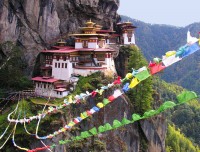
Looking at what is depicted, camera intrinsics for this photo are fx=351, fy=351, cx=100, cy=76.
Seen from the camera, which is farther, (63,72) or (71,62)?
(71,62)

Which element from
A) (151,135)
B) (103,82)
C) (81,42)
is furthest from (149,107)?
(81,42)

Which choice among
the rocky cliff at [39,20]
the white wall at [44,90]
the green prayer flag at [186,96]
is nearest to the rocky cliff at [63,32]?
the rocky cliff at [39,20]

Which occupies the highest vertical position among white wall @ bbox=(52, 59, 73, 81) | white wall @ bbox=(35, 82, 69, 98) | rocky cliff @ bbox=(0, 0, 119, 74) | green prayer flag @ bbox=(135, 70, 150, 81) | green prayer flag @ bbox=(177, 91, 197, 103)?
rocky cliff @ bbox=(0, 0, 119, 74)

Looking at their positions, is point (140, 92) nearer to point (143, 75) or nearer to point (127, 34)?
point (127, 34)

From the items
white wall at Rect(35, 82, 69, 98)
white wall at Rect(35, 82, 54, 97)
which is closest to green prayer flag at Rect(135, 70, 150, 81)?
white wall at Rect(35, 82, 69, 98)

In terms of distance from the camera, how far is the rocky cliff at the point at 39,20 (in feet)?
116

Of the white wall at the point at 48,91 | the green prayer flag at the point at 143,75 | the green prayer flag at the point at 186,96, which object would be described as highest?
the white wall at the point at 48,91

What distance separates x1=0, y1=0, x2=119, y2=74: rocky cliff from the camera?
116ft

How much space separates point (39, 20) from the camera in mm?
37094

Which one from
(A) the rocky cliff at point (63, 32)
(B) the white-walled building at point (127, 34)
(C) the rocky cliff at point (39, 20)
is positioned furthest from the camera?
(B) the white-walled building at point (127, 34)

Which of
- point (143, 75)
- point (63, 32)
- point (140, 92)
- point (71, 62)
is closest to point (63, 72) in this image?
point (71, 62)

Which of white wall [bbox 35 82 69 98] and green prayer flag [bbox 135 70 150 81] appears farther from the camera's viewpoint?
white wall [bbox 35 82 69 98]

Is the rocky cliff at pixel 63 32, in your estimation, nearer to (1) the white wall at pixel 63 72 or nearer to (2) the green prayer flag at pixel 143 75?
(1) the white wall at pixel 63 72

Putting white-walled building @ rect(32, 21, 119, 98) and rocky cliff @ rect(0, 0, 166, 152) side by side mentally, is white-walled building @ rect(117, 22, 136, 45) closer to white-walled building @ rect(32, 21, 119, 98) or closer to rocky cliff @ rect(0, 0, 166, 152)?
rocky cliff @ rect(0, 0, 166, 152)
